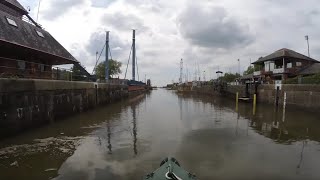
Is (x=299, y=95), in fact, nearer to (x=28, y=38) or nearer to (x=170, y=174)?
(x=28, y=38)

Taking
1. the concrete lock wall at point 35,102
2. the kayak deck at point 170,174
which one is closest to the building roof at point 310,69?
the concrete lock wall at point 35,102

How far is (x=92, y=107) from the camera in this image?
36.5m

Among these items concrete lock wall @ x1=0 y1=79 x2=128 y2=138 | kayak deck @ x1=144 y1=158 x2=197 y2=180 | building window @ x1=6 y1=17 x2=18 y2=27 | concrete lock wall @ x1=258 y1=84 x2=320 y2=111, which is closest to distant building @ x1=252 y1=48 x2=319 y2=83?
concrete lock wall @ x1=258 y1=84 x2=320 y2=111

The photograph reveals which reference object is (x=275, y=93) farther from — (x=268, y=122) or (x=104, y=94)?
(x=104, y=94)

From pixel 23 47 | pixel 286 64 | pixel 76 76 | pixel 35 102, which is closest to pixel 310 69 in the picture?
pixel 286 64

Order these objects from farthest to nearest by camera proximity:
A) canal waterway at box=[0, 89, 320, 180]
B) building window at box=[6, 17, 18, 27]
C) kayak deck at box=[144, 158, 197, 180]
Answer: building window at box=[6, 17, 18, 27] < canal waterway at box=[0, 89, 320, 180] < kayak deck at box=[144, 158, 197, 180]

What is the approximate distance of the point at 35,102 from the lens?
19953 millimetres

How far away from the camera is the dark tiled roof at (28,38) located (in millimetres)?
25741

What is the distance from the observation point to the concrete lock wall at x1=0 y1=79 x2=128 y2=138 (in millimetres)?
16469

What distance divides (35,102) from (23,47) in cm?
851

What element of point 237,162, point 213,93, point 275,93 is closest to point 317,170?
point 237,162

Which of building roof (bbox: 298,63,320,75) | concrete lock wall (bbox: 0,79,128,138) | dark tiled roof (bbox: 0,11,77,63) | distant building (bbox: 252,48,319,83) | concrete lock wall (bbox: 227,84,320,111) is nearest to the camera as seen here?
concrete lock wall (bbox: 0,79,128,138)

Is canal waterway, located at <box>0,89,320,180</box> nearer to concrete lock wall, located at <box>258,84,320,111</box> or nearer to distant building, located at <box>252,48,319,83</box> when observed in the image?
concrete lock wall, located at <box>258,84,320,111</box>

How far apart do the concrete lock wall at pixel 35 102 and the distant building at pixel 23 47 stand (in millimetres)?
1913
